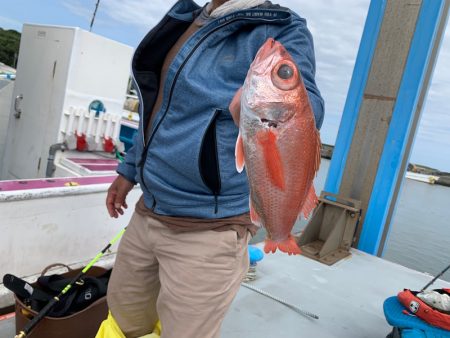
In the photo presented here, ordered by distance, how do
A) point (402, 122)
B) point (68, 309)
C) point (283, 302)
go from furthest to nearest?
1. point (402, 122)
2. point (283, 302)
3. point (68, 309)

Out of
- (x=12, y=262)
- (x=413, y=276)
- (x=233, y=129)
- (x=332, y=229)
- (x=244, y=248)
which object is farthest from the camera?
(x=332, y=229)

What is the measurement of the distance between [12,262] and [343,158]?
12.5 feet

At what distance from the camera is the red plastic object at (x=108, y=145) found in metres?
4.50

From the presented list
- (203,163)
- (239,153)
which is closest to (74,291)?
(203,163)

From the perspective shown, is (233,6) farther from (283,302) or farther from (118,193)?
(283,302)

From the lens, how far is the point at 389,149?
181 inches

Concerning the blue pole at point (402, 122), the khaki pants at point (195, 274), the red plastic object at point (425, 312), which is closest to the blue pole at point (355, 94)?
the blue pole at point (402, 122)

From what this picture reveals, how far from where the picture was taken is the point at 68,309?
93.0 inches

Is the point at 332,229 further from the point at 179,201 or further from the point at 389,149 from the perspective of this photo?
the point at 179,201

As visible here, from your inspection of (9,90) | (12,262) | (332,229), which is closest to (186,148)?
(12,262)

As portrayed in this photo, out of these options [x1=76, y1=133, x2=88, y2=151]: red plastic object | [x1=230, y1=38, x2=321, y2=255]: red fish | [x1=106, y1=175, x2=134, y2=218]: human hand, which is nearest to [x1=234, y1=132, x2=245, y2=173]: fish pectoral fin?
[x1=230, y1=38, x2=321, y2=255]: red fish

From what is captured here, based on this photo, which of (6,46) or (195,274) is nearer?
(195,274)

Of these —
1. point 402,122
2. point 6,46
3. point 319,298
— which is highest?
point 6,46

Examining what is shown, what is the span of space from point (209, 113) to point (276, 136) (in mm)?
454
